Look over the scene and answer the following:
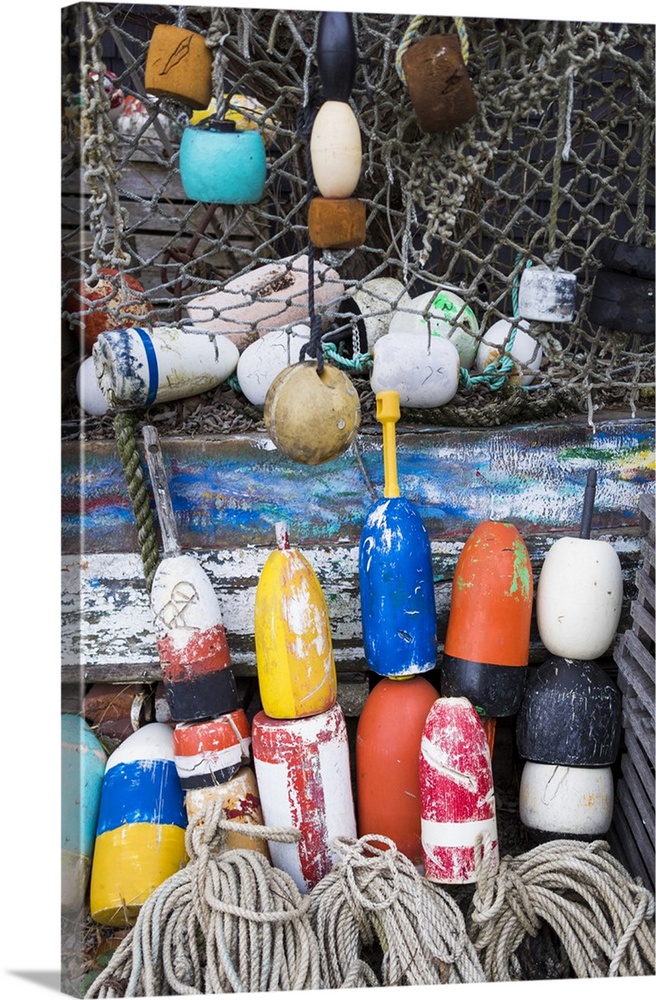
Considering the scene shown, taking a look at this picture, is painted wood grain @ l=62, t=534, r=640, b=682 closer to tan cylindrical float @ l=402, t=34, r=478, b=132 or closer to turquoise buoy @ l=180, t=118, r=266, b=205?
turquoise buoy @ l=180, t=118, r=266, b=205

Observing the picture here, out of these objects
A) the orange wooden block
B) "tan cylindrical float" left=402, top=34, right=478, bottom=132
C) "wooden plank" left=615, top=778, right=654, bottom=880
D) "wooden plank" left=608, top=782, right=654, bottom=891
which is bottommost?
"wooden plank" left=608, top=782, right=654, bottom=891

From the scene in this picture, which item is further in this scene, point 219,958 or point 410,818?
point 410,818

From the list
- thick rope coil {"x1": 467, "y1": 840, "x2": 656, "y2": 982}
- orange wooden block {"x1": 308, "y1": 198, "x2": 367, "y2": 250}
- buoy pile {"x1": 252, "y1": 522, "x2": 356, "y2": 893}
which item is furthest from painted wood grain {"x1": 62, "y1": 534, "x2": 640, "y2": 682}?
orange wooden block {"x1": 308, "y1": 198, "x2": 367, "y2": 250}

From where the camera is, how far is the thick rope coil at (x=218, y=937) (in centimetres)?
194

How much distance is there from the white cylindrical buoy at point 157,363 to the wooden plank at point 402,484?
13 cm

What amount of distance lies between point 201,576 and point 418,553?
1.57 feet

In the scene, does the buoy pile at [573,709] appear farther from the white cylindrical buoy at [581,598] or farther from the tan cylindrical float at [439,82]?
the tan cylindrical float at [439,82]

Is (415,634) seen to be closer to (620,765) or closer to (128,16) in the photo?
(620,765)

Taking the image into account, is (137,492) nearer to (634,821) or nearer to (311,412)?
(311,412)

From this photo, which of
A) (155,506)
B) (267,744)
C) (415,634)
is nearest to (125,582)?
(155,506)

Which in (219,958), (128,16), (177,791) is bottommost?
(219,958)

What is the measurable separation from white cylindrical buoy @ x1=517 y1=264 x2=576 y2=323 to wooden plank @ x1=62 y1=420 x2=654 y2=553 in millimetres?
294

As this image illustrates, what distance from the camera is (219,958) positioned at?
1.95 meters

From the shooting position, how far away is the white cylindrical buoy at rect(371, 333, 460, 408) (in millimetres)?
2387
